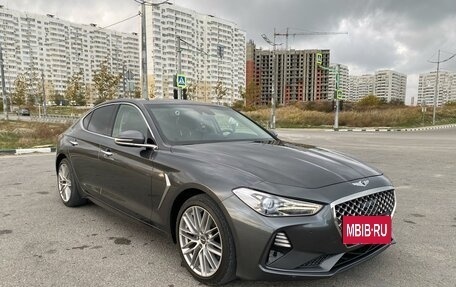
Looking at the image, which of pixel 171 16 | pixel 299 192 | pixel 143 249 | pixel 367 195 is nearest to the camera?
pixel 299 192

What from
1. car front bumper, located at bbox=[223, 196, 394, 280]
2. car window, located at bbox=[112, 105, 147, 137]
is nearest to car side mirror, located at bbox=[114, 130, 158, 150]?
car window, located at bbox=[112, 105, 147, 137]

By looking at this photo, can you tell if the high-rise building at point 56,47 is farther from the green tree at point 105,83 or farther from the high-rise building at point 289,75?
the high-rise building at point 289,75

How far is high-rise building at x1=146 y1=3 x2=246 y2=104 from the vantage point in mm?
80369

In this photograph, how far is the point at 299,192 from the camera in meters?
2.43

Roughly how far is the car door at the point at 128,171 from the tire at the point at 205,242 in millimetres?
507

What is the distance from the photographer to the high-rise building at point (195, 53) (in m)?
80.4

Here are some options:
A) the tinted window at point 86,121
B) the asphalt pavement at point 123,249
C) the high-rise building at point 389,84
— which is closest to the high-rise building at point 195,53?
the high-rise building at point 389,84

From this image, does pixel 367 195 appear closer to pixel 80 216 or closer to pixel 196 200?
pixel 196 200

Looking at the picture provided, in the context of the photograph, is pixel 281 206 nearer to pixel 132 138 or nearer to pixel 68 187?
pixel 132 138

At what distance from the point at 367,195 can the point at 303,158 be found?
0.61m

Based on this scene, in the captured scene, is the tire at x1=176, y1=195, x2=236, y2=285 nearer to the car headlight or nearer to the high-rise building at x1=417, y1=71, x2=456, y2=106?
the car headlight

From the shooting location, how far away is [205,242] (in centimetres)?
278

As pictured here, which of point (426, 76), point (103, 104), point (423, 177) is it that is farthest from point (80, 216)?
point (426, 76)

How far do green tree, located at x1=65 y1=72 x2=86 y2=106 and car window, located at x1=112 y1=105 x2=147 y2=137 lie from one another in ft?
240
